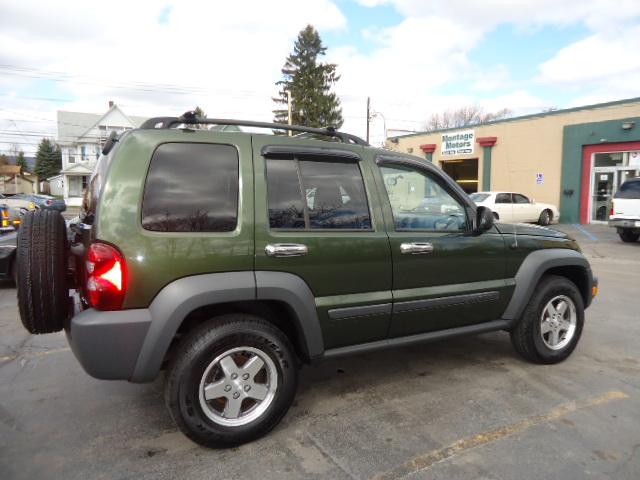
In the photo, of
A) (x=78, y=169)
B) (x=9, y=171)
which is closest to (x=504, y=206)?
(x=78, y=169)

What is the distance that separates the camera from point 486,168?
23.3 metres

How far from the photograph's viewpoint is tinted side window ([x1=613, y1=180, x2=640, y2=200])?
1316 centimetres

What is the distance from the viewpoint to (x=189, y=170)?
9.11 feet

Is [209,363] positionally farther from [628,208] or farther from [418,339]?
[628,208]

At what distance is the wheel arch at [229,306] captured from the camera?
2.58 metres

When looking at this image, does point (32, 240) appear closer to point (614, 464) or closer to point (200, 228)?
point (200, 228)

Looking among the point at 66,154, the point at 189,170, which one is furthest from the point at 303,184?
the point at 66,154

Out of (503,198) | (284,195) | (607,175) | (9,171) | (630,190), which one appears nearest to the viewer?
(284,195)

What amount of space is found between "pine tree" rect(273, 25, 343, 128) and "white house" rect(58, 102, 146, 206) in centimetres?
1721

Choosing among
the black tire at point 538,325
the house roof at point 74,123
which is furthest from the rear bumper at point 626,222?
the house roof at point 74,123

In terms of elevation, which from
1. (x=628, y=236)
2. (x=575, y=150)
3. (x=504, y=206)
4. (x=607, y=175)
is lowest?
(x=628, y=236)

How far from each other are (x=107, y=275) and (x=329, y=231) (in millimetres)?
1332

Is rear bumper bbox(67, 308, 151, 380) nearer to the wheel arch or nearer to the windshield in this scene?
the wheel arch

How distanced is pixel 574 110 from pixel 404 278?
1975 centimetres
